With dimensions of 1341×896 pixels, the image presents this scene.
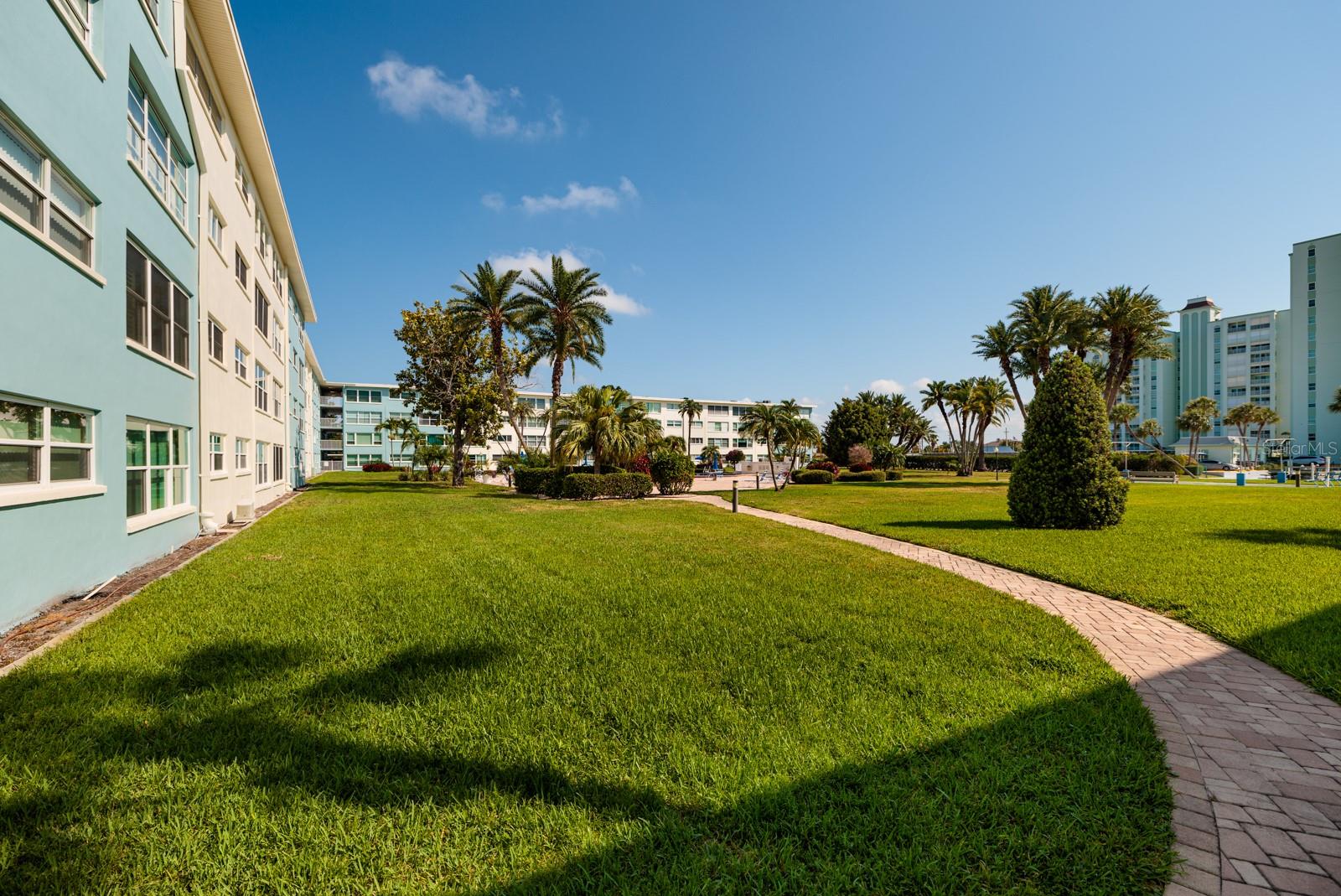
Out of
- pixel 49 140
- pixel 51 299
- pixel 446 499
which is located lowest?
pixel 446 499

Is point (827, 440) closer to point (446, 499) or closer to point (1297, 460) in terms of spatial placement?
point (446, 499)

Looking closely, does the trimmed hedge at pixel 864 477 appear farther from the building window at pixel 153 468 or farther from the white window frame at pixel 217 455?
the building window at pixel 153 468

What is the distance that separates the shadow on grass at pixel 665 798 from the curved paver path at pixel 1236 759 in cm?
18

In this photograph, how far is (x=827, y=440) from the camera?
61281mm

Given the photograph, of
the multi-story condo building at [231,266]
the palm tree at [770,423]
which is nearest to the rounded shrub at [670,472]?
the multi-story condo building at [231,266]

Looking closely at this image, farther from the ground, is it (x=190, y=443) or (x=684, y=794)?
(x=190, y=443)

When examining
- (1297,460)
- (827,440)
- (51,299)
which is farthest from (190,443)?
(1297,460)

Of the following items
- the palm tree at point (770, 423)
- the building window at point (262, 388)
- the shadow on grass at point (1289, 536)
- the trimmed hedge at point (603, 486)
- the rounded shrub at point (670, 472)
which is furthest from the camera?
the palm tree at point (770, 423)

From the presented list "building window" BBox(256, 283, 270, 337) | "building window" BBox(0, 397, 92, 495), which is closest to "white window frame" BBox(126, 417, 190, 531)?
"building window" BBox(0, 397, 92, 495)

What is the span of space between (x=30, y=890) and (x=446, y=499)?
75.6 ft

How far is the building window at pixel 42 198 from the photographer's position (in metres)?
5.87

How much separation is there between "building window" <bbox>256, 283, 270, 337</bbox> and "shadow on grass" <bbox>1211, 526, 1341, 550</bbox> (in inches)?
1146

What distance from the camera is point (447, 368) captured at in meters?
33.9

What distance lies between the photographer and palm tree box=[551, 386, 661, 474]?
24391mm
